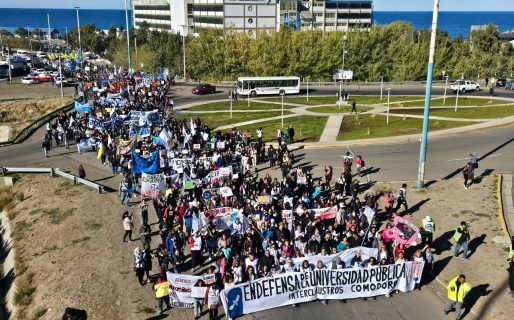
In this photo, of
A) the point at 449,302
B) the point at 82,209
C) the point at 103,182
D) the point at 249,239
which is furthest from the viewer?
the point at 103,182

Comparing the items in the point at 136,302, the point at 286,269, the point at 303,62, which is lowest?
the point at 136,302

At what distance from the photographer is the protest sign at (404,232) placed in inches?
730

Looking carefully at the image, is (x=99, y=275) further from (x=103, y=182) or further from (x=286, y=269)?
(x=103, y=182)

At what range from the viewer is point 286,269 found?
1625 centimetres

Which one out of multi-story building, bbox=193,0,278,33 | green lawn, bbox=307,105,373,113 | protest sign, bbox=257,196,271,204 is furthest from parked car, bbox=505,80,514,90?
multi-story building, bbox=193,0,278,33

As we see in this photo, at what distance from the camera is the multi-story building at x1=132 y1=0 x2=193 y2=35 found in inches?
5325

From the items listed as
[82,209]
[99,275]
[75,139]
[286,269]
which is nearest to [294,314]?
[286,269]

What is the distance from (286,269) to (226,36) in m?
68.1

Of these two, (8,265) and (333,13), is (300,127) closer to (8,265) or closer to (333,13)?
(8,265)

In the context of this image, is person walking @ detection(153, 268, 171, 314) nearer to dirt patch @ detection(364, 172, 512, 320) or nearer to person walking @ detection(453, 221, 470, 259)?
dirt patch @ detection(364, 172, 512, 320)

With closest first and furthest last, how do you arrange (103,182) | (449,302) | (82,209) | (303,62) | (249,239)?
(449,302) → (249,239) → (82,209) → (103,182) → (303,62)

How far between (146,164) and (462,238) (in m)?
17.0

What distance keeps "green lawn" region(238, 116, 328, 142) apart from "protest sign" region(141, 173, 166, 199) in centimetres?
1534

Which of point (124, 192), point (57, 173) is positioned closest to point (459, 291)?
point (124, 192)
